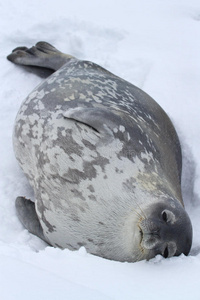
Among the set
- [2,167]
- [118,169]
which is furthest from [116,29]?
[118,169]

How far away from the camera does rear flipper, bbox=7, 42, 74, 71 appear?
12.7 ft

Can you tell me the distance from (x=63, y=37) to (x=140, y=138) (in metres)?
1.99

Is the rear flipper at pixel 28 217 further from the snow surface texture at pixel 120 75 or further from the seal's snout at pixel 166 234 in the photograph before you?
the seal's snout at pixel 166 234

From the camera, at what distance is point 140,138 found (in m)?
2.70

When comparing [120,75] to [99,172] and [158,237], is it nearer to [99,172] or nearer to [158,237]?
[99,172]

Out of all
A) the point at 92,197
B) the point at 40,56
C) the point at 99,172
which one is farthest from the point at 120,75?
the point at 92,197

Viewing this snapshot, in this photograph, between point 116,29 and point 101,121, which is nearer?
point 101,121

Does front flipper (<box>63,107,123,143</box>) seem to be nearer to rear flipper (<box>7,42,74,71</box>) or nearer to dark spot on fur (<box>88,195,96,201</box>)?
dark spot on fur (<box>88,195,96,201</box>)

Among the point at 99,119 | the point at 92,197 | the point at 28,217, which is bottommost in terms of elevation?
the point at 28,217

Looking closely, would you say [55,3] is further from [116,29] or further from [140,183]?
[140,183]

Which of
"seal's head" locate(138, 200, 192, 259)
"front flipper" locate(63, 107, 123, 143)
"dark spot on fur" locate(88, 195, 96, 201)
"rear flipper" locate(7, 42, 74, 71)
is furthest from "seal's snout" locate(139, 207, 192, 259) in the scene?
"rear flipper" locate(7, 42, 74, 71)

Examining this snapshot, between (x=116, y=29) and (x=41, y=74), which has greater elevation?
(x=116, y=29)

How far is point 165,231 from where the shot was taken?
7.15 feet

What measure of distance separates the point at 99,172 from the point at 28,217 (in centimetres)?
56
